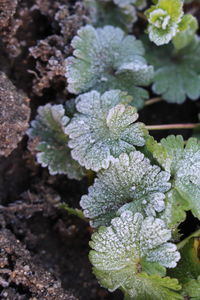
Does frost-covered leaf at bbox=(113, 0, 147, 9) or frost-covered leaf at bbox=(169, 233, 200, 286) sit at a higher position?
frost-covered leaf at bbox=(113, 0, 147, 9)

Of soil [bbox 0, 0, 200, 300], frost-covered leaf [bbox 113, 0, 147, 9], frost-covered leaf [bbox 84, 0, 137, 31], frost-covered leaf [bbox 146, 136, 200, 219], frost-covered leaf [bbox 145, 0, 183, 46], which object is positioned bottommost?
soil [bbox 0, 0, 200, 300]

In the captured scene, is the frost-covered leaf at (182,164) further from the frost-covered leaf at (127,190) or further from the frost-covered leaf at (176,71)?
the frost-covered leaf at (176,71)

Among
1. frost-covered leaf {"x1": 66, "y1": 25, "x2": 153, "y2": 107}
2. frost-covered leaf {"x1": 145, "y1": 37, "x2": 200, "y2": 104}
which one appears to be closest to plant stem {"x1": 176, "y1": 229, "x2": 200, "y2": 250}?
frost-covered leaf {"x1": 66, "y1": 25, "x2": 153, "y2": 107}

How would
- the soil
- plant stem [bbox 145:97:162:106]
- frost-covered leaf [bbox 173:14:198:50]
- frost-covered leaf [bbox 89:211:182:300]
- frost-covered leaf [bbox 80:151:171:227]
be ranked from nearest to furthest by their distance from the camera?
frost-covered leaf [bbox 89:211:182:300]
frost-covered leaf [bbox 80:151:171:227]
the soil
frost-covered leaf [bbox 173:14:198:50]
plant stem [bbox 145:97:162:106]

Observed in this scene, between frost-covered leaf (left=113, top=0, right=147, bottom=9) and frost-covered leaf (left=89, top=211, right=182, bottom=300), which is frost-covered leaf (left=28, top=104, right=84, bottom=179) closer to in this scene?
frost-covered leaf (left=89, top=211, right=182, bottom=300)

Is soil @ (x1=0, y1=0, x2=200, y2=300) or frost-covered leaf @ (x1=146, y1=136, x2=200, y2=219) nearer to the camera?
frost-covered leaf @ (x1=146, y1=136, x2=200, y2=219)

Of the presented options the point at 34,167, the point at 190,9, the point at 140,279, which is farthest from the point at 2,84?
the point at 190,9
